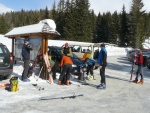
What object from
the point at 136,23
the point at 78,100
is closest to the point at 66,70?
the point at 78,100

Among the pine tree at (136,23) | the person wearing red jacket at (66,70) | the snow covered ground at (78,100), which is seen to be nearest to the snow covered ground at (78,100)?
the snow covered ground at (78,100)

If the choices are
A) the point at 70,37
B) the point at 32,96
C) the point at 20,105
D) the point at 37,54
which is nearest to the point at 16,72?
the point at 37,54

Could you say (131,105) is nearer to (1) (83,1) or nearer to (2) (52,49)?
(2) (52,49)

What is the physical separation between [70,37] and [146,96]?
50.5 metres

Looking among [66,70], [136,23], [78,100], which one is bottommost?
[78,100]

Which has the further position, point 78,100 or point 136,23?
point 136,23

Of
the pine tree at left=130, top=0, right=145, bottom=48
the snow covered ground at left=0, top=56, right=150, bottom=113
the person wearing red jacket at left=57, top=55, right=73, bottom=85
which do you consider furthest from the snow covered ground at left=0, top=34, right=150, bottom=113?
the pine tree at left=130, top=0, right=145, bottom=48

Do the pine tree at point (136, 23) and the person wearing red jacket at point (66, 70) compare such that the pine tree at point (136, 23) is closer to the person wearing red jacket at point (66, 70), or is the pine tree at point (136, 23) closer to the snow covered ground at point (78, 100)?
the person wearing red jacket at point (66, 70)

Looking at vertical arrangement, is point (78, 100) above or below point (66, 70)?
below

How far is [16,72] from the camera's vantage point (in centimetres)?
1426

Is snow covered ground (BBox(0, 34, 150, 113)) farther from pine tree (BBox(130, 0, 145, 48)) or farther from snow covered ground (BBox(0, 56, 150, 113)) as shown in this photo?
pine tree (BBox(130, 0, 145, 48))

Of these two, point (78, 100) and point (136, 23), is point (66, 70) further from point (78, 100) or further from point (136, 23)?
point (136, 23)

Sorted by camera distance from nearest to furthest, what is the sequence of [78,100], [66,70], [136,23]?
[78,100]
[66,70]
[136,23]

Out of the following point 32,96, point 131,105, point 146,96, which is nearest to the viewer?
point 131,105
